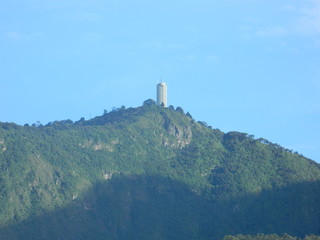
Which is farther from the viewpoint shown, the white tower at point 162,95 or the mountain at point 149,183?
the white tower at point 162,95

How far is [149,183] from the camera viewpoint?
535ft

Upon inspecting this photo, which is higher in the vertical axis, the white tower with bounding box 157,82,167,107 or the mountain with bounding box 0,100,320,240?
the white tower with bounding box 157,82,167,107

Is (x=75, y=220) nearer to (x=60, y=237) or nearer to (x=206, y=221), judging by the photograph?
(x=60, y=237)

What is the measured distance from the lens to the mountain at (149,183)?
151625mm

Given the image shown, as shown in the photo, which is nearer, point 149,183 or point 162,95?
point 149,183

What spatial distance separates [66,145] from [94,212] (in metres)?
16.2

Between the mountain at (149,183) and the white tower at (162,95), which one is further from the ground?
the white tower at (162,95)

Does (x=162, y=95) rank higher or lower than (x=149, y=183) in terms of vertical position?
higher

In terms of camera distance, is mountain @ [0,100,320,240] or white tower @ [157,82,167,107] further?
white tower @ [157,82,167,107]

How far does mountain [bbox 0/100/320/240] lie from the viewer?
152 m

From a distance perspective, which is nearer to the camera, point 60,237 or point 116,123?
point 60,237

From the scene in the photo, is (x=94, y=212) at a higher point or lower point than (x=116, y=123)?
lower

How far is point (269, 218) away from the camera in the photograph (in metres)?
154

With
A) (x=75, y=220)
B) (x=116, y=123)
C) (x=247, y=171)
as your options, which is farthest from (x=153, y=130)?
(x=75, y=220)
